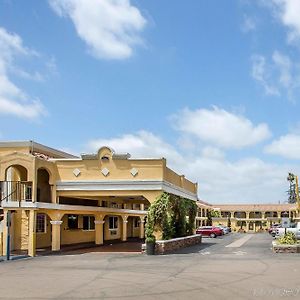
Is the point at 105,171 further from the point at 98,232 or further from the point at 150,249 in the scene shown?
the point at 98,232

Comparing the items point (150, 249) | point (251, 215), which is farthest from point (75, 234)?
point (251, 215)

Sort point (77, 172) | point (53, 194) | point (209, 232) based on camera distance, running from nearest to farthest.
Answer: point (53, 194), point (77, 172), point (209, 232)

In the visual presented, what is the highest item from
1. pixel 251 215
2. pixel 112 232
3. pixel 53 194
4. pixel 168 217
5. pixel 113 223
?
pixel 53 194

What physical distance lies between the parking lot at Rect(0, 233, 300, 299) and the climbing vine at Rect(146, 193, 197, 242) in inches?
182

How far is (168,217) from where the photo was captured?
30.0 meters

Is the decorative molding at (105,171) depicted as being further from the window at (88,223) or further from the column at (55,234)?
the window at (88,223)

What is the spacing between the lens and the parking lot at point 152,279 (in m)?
13.8

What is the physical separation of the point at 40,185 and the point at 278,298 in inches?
881

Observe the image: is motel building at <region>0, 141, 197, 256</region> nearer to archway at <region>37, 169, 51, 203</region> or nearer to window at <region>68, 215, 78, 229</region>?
archway at <region>37, 169, 51, 203</region>

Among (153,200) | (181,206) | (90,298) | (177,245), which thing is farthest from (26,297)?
(181,206)

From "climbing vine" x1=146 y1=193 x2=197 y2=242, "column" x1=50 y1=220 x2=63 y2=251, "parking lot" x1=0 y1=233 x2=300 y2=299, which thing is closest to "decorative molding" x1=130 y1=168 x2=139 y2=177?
"climbing vine" x1=146 y1=193 x2=197 y2=242

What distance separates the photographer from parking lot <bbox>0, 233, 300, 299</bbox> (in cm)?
1384

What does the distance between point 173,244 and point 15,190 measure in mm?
9973

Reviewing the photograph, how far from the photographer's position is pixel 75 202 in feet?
123
